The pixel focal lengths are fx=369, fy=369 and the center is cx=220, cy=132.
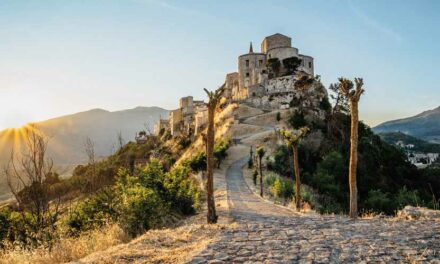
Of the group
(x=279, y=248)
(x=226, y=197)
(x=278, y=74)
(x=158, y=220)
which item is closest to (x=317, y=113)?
(x=278, y=74)

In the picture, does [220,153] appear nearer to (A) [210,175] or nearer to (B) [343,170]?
(B) [343,170]

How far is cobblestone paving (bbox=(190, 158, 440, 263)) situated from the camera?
7.02m

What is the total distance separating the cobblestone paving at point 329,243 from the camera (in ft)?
23.0

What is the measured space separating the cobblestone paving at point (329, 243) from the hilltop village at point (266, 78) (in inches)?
2361

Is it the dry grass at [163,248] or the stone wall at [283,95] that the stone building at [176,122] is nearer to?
the stone wall at [283,95]

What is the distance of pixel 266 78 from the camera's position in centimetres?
7731

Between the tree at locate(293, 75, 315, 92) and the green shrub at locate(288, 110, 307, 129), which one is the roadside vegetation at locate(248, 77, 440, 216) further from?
the tree at locate(293, 75, 315, 92)

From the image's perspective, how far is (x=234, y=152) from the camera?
50438mm

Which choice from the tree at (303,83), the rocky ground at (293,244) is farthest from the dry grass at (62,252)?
the tree at (303,83)

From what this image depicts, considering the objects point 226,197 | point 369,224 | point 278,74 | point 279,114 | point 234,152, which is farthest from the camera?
point 278,74

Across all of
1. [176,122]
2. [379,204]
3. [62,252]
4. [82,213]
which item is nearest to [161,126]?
[176,122]

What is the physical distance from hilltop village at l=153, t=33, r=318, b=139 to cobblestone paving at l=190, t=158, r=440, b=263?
5996 cm

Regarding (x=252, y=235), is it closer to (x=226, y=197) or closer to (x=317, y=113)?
(x=226, y=197)

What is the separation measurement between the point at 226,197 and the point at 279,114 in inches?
1618
